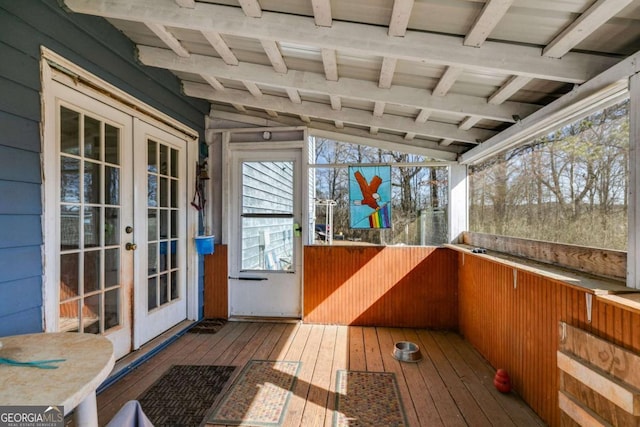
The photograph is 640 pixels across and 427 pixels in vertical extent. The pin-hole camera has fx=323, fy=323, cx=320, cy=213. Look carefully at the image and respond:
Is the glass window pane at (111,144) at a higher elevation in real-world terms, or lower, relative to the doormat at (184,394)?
higher

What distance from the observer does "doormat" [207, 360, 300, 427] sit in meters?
1.96

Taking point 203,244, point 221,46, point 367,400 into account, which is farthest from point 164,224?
point 367,400

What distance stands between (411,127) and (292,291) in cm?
224

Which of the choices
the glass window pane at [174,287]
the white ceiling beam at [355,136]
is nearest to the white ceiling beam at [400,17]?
the white ceiling beam at [355,136]

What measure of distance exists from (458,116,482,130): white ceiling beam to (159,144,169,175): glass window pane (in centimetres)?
283

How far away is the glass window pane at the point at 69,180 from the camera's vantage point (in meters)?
2.06

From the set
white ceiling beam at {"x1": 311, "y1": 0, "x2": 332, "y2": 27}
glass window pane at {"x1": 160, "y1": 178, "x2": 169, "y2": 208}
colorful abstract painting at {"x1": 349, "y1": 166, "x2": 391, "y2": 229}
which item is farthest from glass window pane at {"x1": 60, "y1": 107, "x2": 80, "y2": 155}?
colorful abstract painting at {"x1": 349, "y1": 166, "x2": 391, "y2": 229}

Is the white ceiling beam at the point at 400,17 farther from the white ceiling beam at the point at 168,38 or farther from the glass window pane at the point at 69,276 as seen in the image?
the glass window pane at the point at 69,276

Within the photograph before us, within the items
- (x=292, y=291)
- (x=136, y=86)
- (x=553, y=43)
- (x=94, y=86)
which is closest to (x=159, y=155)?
(x=136, y=86)

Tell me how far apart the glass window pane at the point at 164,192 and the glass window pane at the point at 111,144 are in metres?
0.61

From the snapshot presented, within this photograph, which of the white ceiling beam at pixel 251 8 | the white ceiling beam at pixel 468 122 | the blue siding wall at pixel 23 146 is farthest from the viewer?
the white ceiling beam at pixel 468 122

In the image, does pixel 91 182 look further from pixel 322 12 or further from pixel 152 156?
pixel 322 12

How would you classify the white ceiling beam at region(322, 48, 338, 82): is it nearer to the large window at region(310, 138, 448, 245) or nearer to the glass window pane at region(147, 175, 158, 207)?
the large window at region(310, 138, 448, 245)

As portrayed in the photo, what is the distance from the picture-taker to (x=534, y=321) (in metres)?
2.09
